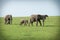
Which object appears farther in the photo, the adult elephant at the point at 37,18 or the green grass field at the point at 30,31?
the adult elephant at the point at 37,18

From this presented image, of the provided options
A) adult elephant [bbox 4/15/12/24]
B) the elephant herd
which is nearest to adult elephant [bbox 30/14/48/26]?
the elephant herd

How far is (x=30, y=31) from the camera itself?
3.52 m

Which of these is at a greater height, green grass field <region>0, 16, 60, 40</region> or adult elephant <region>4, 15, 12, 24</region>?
adult elephant <region>4, 15, 12, 24</region>

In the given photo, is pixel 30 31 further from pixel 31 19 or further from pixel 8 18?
pixel 8 18

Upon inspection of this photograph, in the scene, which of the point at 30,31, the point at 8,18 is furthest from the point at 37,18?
the point at 8,18

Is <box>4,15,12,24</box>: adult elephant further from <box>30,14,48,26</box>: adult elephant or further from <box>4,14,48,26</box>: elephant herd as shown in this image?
<box>30,14,48,26</box>: adult elephant

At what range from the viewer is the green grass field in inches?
137

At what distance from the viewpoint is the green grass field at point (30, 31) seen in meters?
3.48

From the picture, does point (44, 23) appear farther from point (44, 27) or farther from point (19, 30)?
point (19, 30)

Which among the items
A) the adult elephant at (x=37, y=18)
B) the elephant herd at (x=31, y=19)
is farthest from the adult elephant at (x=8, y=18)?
the adult elephant at (x=37, y=18)

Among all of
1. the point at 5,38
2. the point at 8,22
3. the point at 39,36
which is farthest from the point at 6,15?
the point at 39,36

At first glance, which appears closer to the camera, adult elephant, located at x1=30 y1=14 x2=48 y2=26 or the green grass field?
the green grass field

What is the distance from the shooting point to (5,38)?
3457mm

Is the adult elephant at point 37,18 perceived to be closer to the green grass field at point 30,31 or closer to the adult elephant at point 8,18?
the green grass field at point 30,31
